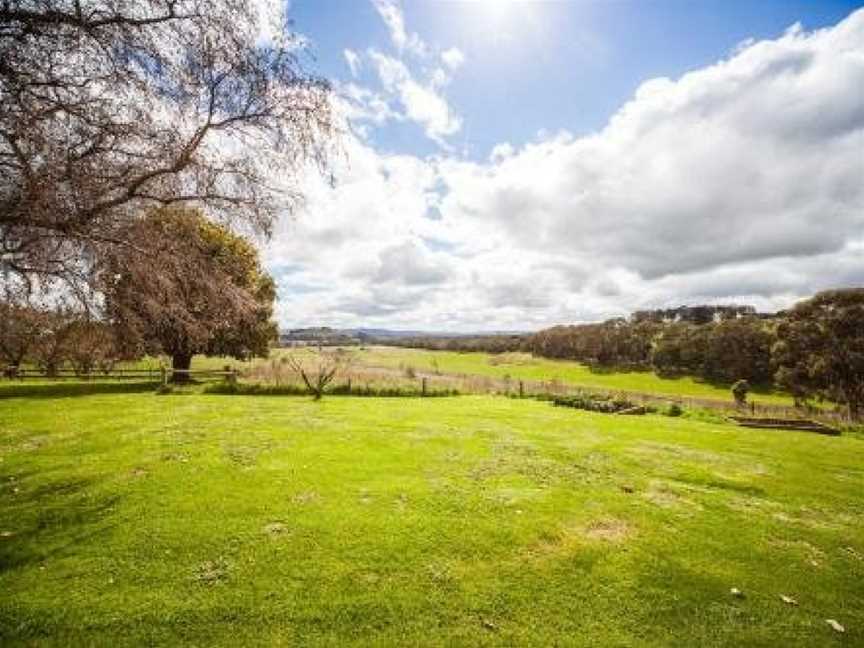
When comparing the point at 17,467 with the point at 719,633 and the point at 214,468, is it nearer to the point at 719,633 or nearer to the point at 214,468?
the point at 214,468

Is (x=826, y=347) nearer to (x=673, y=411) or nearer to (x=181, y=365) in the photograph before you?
(x=673, y=411)

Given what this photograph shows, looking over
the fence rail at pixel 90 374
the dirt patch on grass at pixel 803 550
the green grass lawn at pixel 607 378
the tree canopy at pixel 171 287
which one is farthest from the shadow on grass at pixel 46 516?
the green grass lawn at pixel 607 378

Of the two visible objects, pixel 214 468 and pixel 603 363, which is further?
pixel 603 363

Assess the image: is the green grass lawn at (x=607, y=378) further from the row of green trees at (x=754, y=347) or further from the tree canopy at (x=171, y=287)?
the tree canopy at (x=171, y=287)

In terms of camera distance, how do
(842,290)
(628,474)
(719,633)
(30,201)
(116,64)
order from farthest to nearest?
(842,290)
(628,474)
(719,633)
(116,64)
(30,201)

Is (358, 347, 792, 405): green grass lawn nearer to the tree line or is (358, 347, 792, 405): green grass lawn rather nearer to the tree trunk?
the tree line

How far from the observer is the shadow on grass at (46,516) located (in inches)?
315

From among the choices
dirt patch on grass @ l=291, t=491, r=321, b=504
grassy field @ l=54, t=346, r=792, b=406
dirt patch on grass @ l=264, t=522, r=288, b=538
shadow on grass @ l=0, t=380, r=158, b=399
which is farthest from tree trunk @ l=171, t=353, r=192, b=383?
dirt patch on grass @ l=264, t=522, r=288, b=538

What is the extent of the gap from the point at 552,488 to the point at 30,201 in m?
10.8

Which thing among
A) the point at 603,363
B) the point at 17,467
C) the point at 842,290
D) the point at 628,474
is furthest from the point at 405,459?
the point at 603,363

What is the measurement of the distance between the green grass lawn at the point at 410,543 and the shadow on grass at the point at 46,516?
48mm

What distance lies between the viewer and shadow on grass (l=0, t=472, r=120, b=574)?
800 cm

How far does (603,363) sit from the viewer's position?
127 m

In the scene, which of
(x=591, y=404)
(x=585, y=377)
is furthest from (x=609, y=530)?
(x=585, y=377)
